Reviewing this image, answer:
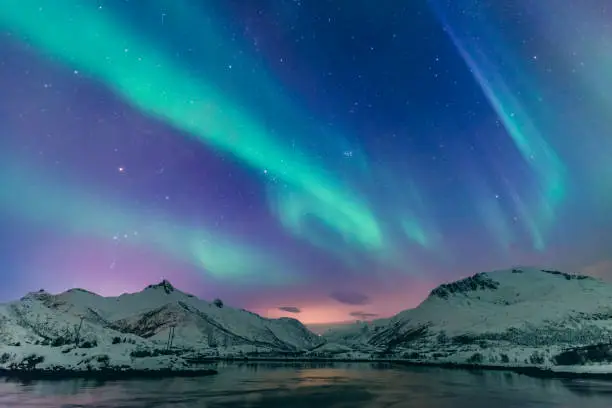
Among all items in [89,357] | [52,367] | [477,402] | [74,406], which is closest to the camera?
[74,406]

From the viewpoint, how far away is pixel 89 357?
173 metres

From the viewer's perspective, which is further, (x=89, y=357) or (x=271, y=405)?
(x=89, y=357)

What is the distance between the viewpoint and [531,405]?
3004 inches

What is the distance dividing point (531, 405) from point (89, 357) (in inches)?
6179

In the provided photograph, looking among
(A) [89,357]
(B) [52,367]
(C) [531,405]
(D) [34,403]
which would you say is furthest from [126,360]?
(C) [531,405]

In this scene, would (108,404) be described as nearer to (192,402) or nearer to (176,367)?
(192,402)

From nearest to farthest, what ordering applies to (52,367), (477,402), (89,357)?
(477,402), (52,367), (89,357)

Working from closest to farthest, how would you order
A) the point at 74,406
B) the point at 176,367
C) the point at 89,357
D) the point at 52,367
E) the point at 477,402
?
the point at 74,406
the point at 477,402
the point at 52,367
the point at 89,357
the point at 176,367

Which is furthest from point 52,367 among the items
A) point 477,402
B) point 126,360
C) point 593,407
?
point 593,407

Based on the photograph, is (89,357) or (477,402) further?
(89,357)

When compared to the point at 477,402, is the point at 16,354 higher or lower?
higher

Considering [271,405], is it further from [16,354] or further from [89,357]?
[16,354]

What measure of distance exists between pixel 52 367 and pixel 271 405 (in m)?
125

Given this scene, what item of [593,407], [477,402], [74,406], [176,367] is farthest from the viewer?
Answer: [176,367]
